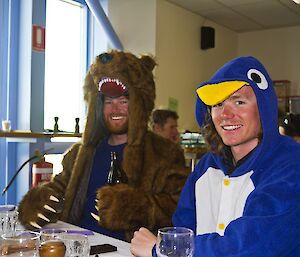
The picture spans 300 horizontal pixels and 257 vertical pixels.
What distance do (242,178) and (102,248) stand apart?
0.51m

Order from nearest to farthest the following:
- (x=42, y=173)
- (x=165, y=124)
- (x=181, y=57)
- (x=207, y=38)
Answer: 1. (x=42, y=173)
2. (x=165, y=124)
3. (x=181, y=57)
4. (x=207, y=38)

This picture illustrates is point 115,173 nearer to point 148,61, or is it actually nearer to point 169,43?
point 148,61

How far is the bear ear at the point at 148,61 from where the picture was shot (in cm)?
203

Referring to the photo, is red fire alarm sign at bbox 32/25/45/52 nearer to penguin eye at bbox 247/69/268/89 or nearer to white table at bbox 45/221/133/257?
white table at bbox 45/221/133/257

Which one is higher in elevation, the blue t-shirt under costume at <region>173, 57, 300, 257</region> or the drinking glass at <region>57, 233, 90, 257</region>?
the blue t-shirt under costume at <region>173, 57, 300, 257</region>

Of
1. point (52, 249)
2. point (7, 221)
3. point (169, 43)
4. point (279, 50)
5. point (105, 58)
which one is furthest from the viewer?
point (279, 50)

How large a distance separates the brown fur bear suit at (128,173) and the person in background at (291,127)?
1375mm

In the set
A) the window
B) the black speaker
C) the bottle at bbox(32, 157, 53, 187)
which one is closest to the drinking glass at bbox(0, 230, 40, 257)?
the bottle at bbox(32, 157, 53, 187)

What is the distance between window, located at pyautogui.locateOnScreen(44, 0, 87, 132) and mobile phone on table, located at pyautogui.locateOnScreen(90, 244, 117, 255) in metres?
2.26

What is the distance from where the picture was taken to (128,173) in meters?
1.89

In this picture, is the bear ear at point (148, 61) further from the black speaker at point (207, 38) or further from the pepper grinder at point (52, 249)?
the black speaker at point (207, 38)

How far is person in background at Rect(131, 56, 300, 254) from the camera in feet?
3.70

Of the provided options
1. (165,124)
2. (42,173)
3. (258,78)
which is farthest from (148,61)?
(165,124)

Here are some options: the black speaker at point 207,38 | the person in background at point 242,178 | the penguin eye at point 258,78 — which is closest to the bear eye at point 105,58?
the person in background at point 242,178
